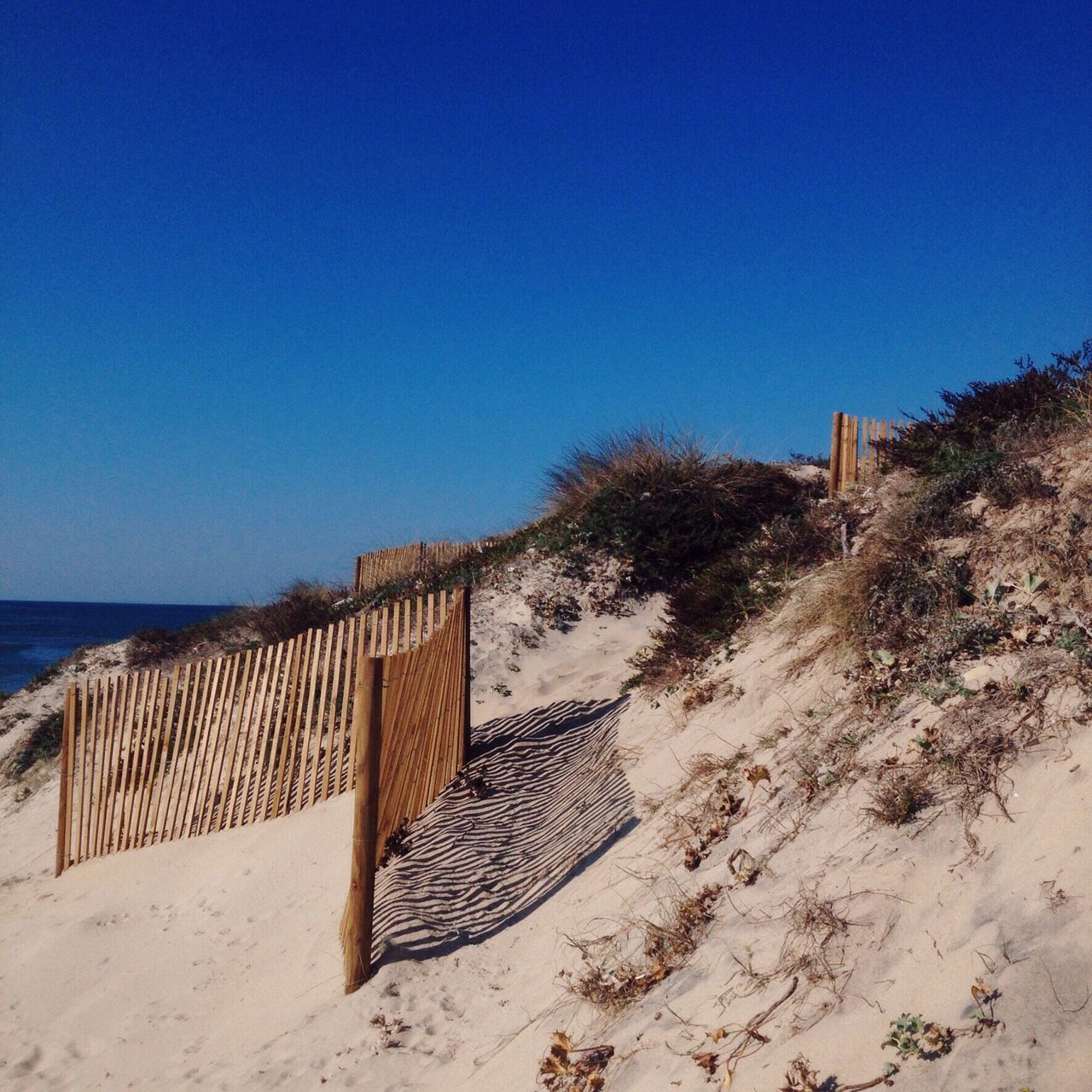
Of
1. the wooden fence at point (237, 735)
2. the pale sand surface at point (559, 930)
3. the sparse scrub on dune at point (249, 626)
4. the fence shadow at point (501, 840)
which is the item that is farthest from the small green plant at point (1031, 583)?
the sparse scrub on dune at point (249, 626)

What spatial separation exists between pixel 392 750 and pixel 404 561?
12.6 metres

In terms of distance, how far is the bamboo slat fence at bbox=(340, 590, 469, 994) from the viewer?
190 inches

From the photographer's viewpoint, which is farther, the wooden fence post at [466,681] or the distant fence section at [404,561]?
the distant fence section at [404,561]

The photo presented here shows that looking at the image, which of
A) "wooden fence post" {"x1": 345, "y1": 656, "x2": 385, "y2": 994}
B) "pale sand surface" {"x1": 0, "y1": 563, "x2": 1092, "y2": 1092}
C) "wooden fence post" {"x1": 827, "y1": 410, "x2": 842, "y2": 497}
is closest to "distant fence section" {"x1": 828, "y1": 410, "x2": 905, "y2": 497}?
"wooden fence post" {"x1": 827, "y1": 410, "x2": 842, "y2": 497}

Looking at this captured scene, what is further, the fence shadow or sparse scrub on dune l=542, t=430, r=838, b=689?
sparse scrub on dune l=542, t=430, r=838, b=689

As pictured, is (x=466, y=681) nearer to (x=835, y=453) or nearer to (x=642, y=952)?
(x=642, y=952)

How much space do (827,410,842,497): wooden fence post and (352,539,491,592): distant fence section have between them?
6.22 meters

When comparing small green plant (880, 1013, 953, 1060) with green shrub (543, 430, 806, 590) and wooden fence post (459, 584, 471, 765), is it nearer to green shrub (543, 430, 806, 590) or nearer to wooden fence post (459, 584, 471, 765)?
wooden fence post (459, 584, 471, 765)

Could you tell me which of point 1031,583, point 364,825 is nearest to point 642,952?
point 364,825

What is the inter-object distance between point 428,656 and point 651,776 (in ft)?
5.89

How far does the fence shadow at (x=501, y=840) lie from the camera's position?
5.24 m

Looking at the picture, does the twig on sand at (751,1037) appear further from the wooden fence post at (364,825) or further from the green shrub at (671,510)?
the green shrub at (671,510)

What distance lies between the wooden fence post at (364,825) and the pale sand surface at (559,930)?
0.17m

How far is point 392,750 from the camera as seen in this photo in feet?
17.7
